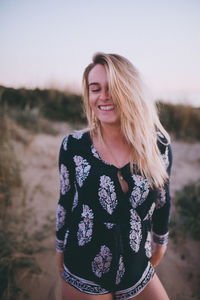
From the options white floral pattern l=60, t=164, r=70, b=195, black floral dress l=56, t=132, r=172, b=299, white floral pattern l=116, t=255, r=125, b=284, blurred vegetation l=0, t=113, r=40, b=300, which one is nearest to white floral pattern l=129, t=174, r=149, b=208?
black floral dress l=56, t=132, r=172, b=299

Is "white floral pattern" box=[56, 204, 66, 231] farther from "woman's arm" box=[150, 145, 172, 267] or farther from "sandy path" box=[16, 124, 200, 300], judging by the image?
"sandy path" box=[16, 124, 200, 300]

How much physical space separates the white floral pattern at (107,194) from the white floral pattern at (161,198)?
38 cm

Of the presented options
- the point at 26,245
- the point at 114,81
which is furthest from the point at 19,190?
the point at 114,81

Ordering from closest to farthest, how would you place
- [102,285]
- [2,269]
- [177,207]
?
1. [102,285]
2. [2,269]
3. [177,207]

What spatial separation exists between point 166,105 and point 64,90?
18.0ft

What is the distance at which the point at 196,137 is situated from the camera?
24.4 ft

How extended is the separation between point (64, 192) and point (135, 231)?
546mm

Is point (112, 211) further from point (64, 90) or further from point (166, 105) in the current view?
point (64, 90)

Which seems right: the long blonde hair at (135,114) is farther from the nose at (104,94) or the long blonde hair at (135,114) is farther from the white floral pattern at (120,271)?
the white floral pattern at (120,271)

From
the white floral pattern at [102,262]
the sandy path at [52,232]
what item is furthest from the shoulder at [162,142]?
the sandy path at [52,232]

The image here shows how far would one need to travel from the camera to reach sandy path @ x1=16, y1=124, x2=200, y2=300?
1.94 metres

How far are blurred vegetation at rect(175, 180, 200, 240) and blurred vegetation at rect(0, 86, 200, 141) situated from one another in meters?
2.63

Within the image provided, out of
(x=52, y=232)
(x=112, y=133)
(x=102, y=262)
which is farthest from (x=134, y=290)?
(x=52, y=232)

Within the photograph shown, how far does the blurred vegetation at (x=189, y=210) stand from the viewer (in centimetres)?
269
